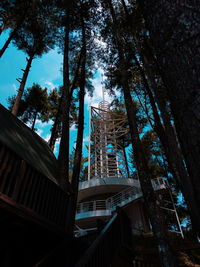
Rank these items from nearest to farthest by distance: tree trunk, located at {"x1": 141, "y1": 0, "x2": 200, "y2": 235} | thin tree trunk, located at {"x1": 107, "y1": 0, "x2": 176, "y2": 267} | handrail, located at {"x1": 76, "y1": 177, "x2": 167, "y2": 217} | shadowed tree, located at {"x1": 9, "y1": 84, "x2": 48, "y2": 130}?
tree trunk, located at {"x1": 141, "y1": 0, "x2": 200, "y2": 235} → thin tree trunk, located at {"x1": 107, "y1": 0, "x2": 176, "y2": 267} → handrail, located at {"x1": 76, "y1": 177, "x2": 167, "y2": 217} → shadowed tree, located at {"x1": 9, "y1": 84, "x2": 48, "y2": 130}

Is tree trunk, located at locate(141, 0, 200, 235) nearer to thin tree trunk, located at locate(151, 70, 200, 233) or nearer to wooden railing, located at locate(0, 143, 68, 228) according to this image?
thin tree trunk, located at locate(151, 70, 200, 233)

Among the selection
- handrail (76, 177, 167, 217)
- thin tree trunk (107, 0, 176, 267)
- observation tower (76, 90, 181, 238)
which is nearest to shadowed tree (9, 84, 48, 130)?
observation tower (76, 90, 181, 238)

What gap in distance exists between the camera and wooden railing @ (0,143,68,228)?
3328 millimetres

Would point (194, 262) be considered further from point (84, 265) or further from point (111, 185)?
point (111, 185)

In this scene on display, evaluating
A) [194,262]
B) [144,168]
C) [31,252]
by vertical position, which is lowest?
[194,262]

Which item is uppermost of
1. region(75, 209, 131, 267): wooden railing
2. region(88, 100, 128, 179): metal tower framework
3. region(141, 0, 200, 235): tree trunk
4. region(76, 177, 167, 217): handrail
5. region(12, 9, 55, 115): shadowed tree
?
region(12, 9, 55, 115): shadowed tree

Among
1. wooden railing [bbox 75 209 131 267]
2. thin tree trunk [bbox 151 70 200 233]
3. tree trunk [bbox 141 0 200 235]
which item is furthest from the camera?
thin tree trunk [bbox 151 70 200 233]

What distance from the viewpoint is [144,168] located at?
467 centimetres

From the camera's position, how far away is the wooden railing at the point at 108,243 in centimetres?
310

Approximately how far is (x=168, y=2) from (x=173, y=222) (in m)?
18.8

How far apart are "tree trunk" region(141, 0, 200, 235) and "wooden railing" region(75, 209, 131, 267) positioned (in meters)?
2.89

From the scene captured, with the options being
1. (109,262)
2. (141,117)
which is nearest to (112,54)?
(141,117)

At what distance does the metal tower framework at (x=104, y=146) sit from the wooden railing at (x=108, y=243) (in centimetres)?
922

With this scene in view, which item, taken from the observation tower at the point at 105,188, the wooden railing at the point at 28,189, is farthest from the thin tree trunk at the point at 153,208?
the observation tower at the point at 105,188
